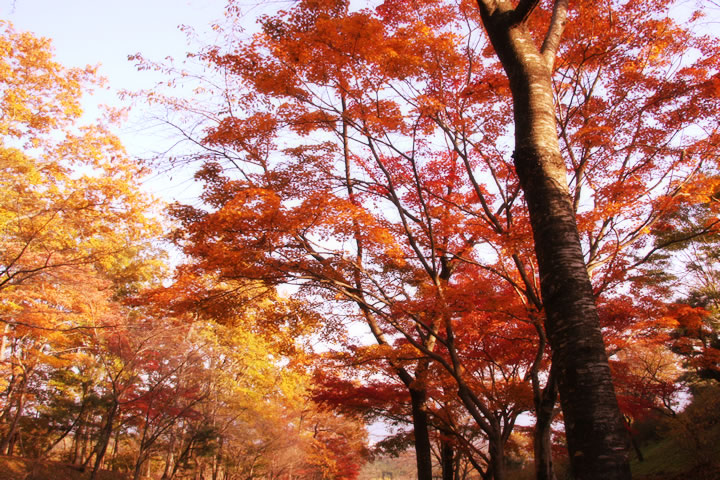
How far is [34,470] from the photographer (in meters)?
13.0

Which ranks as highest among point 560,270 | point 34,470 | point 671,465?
point 560,270

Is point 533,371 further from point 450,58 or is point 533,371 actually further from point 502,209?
point 450,58

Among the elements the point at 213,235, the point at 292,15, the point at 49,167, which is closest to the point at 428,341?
the point at 213,235

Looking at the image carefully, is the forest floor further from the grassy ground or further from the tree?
the grassy ground

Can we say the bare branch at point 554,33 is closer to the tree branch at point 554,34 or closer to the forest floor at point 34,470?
the tree branch at point 554,34

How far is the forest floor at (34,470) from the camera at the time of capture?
40.8 feet

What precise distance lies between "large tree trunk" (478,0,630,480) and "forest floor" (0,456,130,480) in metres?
14.8

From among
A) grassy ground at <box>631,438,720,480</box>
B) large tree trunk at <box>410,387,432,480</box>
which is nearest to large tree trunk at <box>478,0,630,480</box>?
large tree trunk at <box>410,387,432,480</box>

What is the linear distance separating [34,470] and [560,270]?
691 inches

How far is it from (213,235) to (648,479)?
15853mm

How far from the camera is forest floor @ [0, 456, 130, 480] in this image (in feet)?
40.8

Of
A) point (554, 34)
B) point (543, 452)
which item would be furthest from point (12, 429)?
point (554, 34)

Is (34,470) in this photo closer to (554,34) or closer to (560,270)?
(560,270)

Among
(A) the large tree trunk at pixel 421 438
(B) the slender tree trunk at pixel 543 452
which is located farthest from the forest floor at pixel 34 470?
(B) the slender tree trunk at pixel 543 452
